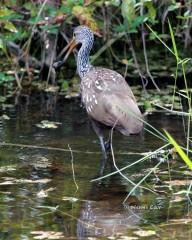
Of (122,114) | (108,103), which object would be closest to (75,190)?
(122,114)

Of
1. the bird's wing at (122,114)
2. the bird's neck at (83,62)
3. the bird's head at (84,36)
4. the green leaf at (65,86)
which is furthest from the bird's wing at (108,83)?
the green leaf at (65,86)

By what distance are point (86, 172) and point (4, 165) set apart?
26.1 inches

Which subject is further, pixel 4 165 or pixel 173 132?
pixel 173 132

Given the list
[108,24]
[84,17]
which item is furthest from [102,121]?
[108,24]

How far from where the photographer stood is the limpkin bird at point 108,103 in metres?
6.73

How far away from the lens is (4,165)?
6758 mm

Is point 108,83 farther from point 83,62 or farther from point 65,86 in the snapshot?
point 65,86

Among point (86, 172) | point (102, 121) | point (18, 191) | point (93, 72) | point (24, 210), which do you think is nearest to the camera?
point (24, 210)

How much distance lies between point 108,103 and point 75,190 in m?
1.14

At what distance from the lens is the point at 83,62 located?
327 inches

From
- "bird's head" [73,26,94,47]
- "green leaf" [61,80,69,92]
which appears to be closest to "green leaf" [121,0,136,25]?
"bird's head" [73,26,94,47]

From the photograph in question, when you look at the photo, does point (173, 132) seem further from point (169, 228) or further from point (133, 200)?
point (169, 228)

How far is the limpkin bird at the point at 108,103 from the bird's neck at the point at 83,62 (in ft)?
0.59

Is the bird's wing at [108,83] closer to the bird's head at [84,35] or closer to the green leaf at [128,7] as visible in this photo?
the green leaf at [128,7]
